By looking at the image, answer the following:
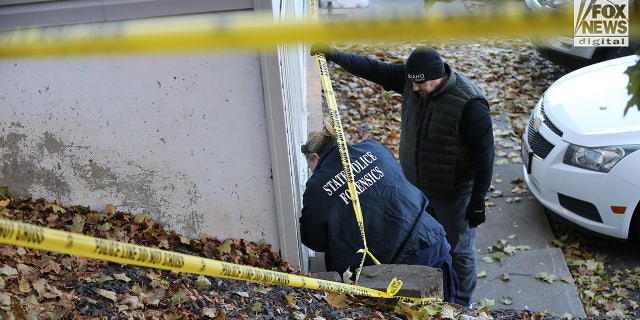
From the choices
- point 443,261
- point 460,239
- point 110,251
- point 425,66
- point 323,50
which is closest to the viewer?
point 110,251

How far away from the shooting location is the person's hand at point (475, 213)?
19.1 feet

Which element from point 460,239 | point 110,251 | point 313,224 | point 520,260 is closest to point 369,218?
point 313,224

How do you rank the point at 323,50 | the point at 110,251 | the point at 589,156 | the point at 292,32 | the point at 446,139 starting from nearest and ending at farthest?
the point at 292,32
the point at 110,251
the point at 323,50
the point at 446,139
the point at 589,156

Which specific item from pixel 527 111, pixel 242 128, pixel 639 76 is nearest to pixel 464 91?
pixel 242 128

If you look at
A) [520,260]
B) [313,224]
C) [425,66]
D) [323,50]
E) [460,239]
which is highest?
[323,50]

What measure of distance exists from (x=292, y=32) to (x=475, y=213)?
431cm

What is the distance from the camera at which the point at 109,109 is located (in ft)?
16.0

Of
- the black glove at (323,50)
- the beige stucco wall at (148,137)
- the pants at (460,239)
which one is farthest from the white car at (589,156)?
the beige stucco wall at (148,137)

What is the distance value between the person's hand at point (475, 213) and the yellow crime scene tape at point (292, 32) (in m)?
4.14

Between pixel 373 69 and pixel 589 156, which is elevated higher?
pixel 373 69

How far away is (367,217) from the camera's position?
500 cm

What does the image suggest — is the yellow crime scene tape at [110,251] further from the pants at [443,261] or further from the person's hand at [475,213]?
the person's hand at [475,213]

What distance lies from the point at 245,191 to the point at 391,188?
3.04 feet

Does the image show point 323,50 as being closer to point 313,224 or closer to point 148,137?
point 313,224
